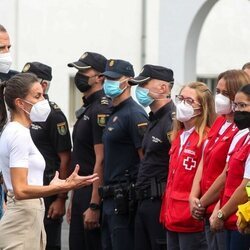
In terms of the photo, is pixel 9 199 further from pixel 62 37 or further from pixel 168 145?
pixel 62 37

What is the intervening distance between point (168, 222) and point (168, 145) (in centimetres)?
71

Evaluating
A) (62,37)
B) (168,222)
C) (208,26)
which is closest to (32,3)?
(62,37)

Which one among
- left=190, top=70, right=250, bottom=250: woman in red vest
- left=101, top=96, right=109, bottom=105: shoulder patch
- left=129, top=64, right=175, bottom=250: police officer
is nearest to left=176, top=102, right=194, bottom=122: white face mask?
left=129, top=64, right=175, bottom=250: police officer

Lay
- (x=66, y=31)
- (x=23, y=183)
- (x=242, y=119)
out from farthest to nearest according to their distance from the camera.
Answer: (x=66, y=31) → (x=23, y=183) → (x=242, y=119)

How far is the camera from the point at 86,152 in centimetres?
942

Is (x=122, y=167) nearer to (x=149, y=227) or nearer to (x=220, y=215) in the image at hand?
(x=149, y=227)

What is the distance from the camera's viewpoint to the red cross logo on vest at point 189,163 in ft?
26.7

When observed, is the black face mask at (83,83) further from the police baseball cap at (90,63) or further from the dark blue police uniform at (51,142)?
the dark blue police uniform at (51,142)

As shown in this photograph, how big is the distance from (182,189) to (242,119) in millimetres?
1190

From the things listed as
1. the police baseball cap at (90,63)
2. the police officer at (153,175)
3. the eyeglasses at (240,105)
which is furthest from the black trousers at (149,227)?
the eyeglasses at (240,105)

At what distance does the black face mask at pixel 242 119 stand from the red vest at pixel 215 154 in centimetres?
48

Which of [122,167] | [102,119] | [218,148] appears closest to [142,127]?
[122,167]

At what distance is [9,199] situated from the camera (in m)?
7.41

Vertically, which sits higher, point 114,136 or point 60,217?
point 114,136
